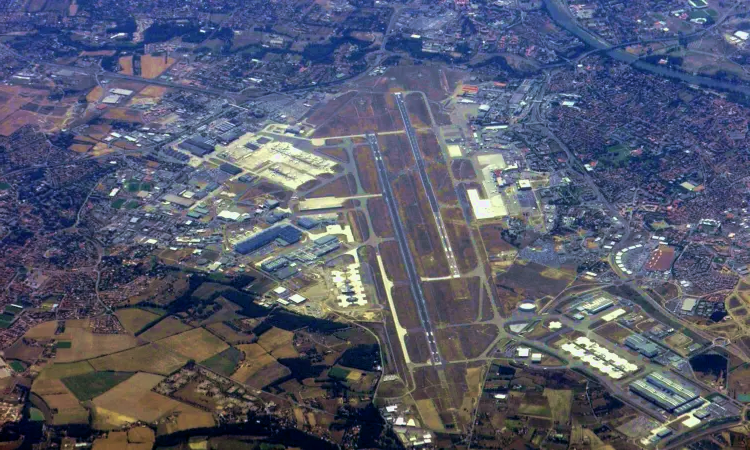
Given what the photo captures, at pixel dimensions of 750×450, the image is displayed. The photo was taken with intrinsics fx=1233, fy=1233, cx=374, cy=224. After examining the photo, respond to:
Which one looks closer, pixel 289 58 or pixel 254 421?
pixel 254 421

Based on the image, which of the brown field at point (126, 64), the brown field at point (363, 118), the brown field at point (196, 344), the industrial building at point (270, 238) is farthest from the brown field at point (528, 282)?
the brown field at point (126, 64)

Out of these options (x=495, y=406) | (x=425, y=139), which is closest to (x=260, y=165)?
(x=425, y=139)

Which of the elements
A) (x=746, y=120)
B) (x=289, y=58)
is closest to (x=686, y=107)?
(x=746, y=120)

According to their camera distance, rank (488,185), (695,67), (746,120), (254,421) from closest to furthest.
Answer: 1. (254,421)
2. (488,185)
3. (746,120)
4. (695,67)

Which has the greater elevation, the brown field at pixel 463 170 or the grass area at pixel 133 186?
the brown field at pixel 463 170

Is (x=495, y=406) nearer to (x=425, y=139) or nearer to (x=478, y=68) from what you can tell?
(x=425, y=139)

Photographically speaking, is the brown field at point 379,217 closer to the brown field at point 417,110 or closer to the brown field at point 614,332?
the brown field at point 417,110

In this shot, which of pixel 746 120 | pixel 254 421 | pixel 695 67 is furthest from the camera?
pixel 695 67
